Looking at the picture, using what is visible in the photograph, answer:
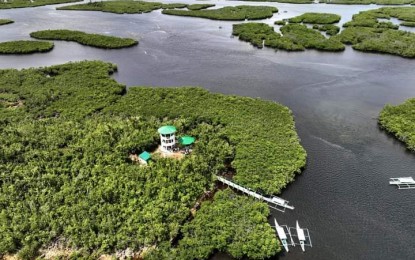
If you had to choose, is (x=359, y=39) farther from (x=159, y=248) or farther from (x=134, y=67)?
(x=159, y=248)

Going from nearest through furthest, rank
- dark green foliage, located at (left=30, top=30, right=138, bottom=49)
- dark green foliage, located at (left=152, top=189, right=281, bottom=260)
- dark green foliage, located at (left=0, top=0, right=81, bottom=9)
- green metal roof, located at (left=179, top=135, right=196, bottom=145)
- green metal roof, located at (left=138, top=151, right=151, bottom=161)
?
dark green foliage, located at (left=152, top=189, right=281, bottom=260), green metal roof, located at (left=138, top=151, right=151, bottom=161), green metal roof, located at (left=179, top=135, right=196, bottom=145), dark green foliage, located at (left=30, top=30, right=138, bottom=49), dark green foliage, located at (left=0, top=0, right=81, bottom=9)

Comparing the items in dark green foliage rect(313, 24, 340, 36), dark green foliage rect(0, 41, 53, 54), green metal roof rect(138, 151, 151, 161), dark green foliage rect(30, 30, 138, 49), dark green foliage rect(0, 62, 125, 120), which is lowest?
green metal roof rect(138, 151, 151, 161)

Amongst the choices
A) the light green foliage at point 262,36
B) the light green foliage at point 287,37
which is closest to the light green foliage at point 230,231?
the light green foliage at point 262,36

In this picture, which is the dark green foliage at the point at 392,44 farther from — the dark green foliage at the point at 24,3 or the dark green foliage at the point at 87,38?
the dark green foliage at the point at 24,3

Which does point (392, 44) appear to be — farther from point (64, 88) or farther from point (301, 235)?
point (64, 88)

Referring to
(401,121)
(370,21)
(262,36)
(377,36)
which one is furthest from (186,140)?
(370,21)

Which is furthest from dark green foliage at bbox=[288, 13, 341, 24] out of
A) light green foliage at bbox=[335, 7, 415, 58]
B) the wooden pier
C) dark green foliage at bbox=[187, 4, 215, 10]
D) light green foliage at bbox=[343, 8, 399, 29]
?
the wooden pier

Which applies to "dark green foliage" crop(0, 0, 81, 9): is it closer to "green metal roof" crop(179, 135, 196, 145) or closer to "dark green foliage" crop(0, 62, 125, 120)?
"dark green foliage" crop(0, 62, 125, 120)
